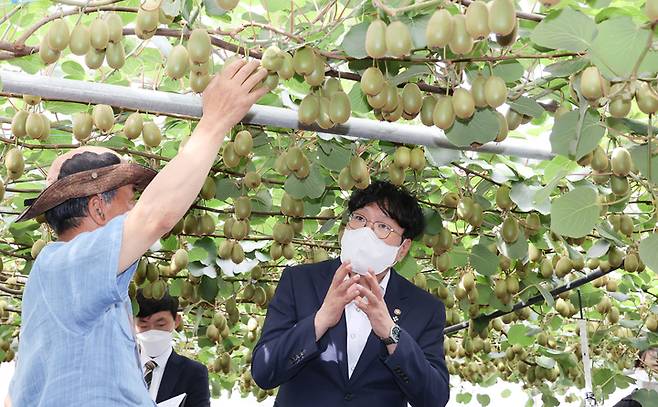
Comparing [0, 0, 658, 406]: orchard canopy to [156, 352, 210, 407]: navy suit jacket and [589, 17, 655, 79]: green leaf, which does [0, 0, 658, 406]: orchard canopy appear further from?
[156, 352, 210, 407]: navy suit jacket

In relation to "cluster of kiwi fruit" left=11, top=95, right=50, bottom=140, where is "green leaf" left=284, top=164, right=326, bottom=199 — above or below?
Result: below

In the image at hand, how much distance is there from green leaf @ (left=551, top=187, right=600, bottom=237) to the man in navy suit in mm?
541

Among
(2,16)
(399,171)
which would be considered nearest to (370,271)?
(399,171)

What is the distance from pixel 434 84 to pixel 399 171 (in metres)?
0.59

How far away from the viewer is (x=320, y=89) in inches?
82.8

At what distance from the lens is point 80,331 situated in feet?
5.82

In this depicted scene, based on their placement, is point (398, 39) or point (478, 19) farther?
point (398, 39)

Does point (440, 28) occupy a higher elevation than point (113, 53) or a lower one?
higher

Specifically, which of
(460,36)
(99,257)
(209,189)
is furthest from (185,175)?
(209,189)

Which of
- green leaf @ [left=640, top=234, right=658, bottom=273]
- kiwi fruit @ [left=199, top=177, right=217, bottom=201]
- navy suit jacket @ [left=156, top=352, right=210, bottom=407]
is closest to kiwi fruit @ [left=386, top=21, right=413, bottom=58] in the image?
green leaf @ [left=640, top=234, right=658, bottom=273]

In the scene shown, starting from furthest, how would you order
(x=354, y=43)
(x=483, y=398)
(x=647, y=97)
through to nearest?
(x=483, y=398) → (x=354, y=43) → (x=647, y=97)

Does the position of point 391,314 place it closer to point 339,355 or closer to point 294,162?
point 339,355

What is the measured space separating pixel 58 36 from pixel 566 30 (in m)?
1.02

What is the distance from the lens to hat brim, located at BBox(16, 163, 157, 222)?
1.86 metres
